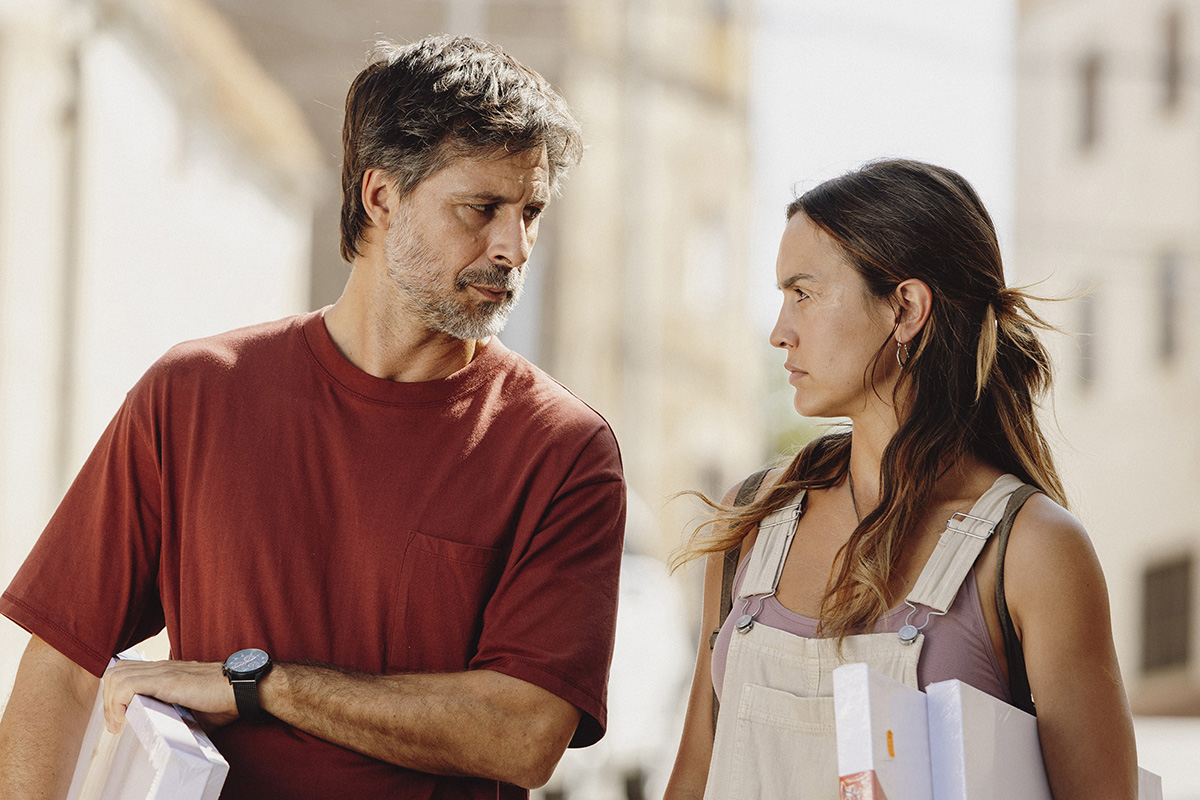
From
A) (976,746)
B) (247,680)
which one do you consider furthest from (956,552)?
(247,680)

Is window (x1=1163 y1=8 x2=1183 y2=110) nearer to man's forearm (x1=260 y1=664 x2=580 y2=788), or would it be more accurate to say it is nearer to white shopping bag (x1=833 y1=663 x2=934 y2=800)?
man's forearm (x1=260 y1=664 x2=580 y2=788)

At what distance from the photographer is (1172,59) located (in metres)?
23.0

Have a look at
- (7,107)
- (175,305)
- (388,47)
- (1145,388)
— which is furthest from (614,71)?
(388,47)

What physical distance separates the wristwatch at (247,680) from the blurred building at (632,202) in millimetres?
13437

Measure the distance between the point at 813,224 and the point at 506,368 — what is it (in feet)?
2.11

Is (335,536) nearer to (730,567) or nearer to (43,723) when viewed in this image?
(43,723)

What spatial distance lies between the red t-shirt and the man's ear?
253 mm

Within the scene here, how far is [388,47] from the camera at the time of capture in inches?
110

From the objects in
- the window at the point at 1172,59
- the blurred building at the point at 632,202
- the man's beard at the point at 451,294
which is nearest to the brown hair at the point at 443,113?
the man's beard at the point at 451,294

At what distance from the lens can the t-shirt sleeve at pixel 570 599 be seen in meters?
2.40

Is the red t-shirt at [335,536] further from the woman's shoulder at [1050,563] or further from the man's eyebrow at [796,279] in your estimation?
the woman's shoulder at [1050,563]

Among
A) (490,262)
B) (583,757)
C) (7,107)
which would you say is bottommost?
(583,757)

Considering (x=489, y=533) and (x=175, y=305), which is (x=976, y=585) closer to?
(x=489, y=533)

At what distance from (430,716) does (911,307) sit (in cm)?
111
